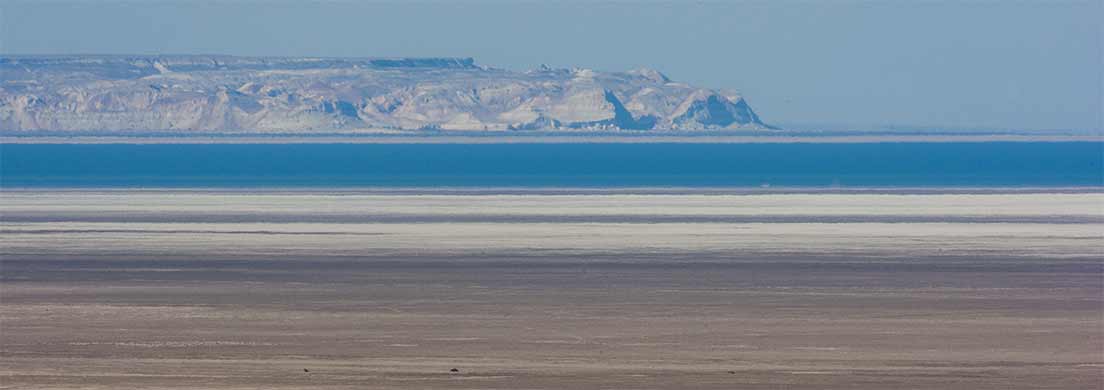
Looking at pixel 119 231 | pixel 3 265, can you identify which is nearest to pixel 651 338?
pixel 3 265

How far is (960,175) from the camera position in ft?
257

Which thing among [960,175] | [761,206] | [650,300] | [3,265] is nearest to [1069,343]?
[650,300]

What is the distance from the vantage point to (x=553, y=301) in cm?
2522

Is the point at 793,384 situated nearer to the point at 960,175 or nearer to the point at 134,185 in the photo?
the point at 134,185

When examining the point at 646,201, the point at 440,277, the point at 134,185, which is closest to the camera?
the point at 440,277

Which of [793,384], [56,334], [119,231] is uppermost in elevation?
[119,231]

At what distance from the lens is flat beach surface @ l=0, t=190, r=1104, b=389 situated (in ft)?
62.4

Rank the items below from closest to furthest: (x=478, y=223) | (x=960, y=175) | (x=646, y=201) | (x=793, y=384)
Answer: (x=793, y=384) → (x=478, y=223) → (x=646, y=201) → (x=960, y=175)

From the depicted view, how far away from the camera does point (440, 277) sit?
28484 millimetres

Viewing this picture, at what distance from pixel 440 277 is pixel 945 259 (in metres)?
7.76

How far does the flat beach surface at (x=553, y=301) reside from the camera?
62.4 feet

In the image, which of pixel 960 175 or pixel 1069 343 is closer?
pixel 1069 343

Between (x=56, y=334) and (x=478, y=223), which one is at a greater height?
(x=478, y=223)

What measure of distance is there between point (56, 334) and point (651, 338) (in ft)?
19.9
